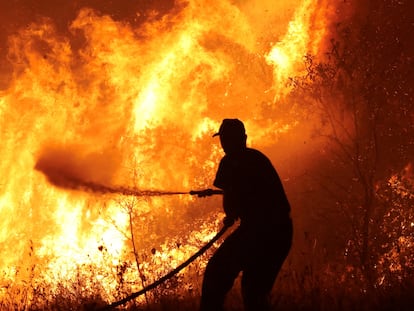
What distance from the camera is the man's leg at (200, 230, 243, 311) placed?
4.28 m

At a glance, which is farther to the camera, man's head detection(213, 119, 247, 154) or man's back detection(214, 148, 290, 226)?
man's head detection(213, 119, 247, 154)

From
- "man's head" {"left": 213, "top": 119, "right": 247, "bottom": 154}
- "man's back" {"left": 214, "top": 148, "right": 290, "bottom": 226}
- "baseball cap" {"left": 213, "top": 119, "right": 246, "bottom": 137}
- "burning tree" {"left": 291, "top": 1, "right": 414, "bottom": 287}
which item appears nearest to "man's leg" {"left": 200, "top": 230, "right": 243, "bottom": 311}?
"man's back" {"left": 214, "top": 148, "right": 290, "bottom": 226}

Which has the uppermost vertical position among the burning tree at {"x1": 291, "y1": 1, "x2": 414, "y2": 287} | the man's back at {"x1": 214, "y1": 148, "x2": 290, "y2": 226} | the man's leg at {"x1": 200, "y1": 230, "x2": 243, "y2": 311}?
the burning tree at {"x1": 291, "y1": 1, "x2": 414, "y2": 287}

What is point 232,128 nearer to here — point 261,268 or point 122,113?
point 261,268

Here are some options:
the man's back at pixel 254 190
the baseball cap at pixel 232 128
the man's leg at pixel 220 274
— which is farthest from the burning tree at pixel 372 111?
the man's leg at pixel 220 274

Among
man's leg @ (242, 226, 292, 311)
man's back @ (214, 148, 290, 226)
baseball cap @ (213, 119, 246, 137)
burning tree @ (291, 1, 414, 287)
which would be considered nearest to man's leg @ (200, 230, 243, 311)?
man's leg @ (242, 226, 292, 311)

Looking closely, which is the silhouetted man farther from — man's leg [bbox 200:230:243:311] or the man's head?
the man's head

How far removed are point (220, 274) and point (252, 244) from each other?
0.39m

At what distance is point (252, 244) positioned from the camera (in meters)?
4.29

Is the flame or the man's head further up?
the flame

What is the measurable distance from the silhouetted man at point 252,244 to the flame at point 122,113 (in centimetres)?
1088

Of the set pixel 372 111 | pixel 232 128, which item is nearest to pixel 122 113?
pixel 372 111

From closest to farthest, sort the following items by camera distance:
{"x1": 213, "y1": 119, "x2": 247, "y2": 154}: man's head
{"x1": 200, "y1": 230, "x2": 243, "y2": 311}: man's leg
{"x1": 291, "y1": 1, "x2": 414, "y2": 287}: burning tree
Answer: {"x1": 200, "y1": 230, "x2": 243, "y2": 311}: man's leg < {"x1": 213, "y1": 119, "x2": 247, "y2": 154}: man's head < {"x1": 291, "y1": 1, "x2": 414, "y2": 287}: burning tree

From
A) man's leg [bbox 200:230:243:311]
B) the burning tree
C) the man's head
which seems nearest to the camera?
man's leg [bbox 200:230:243:311]
